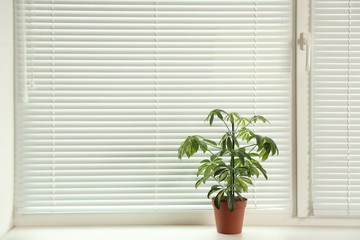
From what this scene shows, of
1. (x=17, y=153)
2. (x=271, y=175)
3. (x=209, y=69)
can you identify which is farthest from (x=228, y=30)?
(x=17, y=153)

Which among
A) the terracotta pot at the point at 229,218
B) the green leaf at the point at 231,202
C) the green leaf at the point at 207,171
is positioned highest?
the green leaf at the point at 207,171

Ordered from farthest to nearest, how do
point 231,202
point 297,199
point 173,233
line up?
point 297,199
point 173,233
point 231,202

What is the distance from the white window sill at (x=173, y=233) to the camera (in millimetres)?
1720

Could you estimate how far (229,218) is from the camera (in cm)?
173

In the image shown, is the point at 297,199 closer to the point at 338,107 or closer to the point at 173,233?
the point at 338,107

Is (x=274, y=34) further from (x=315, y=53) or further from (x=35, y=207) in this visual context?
(x=35, y=207)

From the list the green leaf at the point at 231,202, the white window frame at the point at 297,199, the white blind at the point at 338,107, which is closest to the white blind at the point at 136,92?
the white window frame at the point at 297,199

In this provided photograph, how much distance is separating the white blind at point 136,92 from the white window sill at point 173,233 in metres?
0.10

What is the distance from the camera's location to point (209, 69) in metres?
1.88

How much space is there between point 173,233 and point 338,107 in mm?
995

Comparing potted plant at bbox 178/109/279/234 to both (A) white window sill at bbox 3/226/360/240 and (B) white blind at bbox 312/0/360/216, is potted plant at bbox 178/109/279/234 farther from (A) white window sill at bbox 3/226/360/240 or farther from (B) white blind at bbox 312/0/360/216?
(B) white blind at bbox 312/0/360/216

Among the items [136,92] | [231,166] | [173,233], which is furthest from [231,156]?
[136,92]

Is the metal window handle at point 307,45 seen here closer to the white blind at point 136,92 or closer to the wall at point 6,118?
Answer: the white blind at point 136,92

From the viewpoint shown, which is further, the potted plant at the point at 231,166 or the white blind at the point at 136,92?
the white blind at the point at 136,92
